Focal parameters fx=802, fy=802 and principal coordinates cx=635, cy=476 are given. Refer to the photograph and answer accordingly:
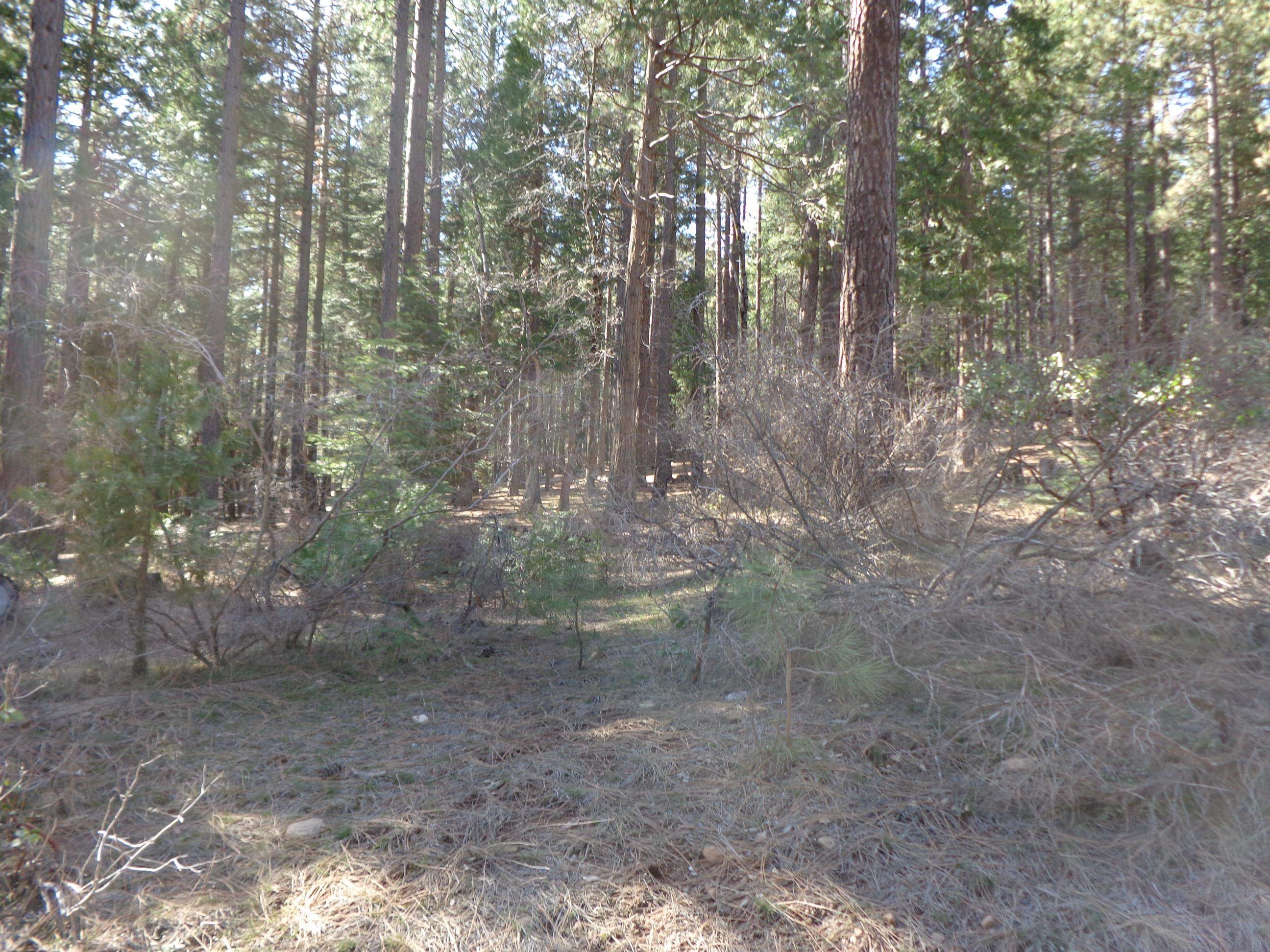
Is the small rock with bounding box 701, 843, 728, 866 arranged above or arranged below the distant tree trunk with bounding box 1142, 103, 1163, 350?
below

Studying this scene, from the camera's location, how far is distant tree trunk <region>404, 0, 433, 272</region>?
16328mm

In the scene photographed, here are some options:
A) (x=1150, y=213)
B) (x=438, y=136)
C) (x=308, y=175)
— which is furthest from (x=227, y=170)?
(x=1150, y=213)

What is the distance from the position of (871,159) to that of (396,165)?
11.1 m

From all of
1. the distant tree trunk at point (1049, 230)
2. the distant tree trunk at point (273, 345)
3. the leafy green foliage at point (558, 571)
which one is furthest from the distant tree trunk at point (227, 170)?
the distant tree trunk at point (1049, 230)

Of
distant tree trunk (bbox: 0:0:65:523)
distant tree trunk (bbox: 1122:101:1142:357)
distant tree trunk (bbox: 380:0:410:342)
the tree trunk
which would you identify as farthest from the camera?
distant tree trunk (bbox: 1122:101:1142:357)

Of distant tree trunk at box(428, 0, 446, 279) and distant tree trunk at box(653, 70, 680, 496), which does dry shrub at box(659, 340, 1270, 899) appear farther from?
distant tree trunk at box(428, 0, 446, 279)

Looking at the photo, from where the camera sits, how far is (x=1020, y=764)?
364 centimetres

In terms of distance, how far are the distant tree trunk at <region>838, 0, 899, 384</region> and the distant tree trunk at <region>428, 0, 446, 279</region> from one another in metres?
12.9

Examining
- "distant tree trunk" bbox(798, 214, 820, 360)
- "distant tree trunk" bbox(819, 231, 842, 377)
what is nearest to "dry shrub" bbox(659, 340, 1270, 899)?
"distant tree trunk" bbox(819, 231, 842, 377)

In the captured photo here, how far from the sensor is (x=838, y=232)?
1348 cm

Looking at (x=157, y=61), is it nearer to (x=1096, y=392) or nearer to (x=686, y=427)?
(x=686, y=427)

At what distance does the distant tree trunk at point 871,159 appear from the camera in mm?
8094

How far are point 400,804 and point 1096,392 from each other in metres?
4.81

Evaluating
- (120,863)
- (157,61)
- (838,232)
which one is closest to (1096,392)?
(120,863)
